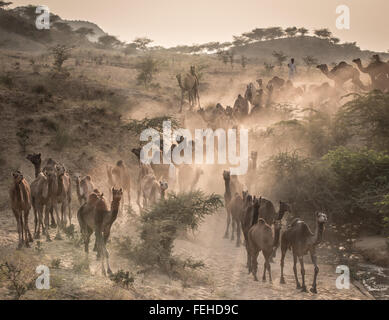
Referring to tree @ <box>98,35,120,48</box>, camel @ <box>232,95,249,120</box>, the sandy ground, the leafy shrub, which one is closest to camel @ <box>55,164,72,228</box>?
the sandy ground

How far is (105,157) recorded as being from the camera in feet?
67.6

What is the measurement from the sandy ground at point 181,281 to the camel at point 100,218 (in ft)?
1.43

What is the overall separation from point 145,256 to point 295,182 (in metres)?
7.84

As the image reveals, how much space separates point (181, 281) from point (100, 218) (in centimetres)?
236

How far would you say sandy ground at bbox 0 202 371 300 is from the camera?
8.46 metres

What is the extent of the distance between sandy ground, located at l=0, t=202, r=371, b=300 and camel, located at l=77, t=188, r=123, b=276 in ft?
1.43

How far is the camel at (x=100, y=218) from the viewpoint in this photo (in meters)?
9.43

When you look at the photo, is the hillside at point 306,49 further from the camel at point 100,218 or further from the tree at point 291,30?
the camel at point 100,218

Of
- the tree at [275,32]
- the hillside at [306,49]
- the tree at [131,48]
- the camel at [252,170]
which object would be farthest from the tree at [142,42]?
the camel at [252,170]

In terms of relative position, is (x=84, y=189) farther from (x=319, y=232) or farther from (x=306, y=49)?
(x=306, y=49)

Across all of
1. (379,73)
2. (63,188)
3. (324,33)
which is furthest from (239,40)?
(63,188)

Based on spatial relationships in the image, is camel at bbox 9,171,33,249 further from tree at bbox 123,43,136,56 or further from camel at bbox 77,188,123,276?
tree at bbox 123,43,136,56
